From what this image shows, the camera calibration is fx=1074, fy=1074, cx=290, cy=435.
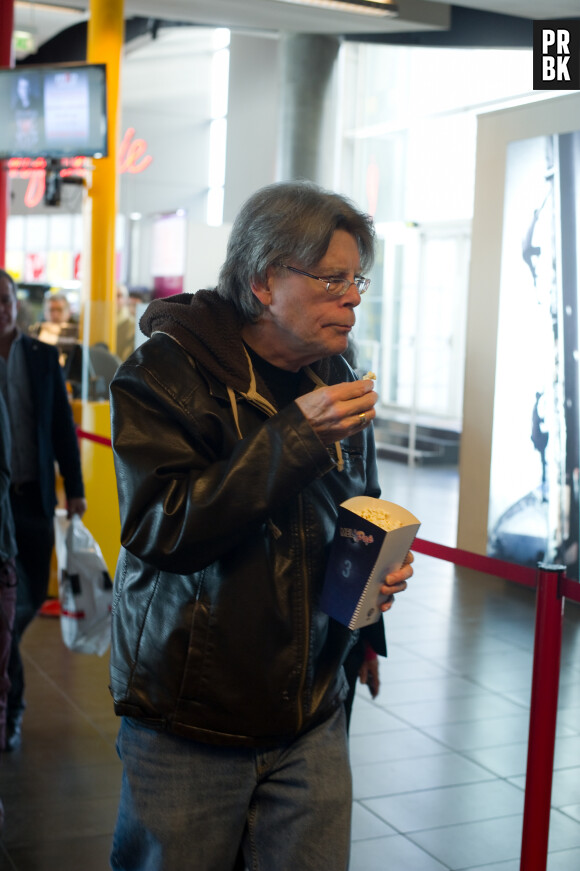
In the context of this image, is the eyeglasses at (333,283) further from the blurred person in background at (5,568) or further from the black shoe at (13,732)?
the black shoe at (13,732)

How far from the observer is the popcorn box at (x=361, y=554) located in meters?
1.70

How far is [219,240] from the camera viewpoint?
40.1ft

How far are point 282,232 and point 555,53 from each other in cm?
155

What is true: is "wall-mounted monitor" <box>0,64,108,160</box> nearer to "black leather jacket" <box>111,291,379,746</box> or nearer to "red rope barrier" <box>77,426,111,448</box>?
"red rope barrier" <box>77,426,111,448</box>

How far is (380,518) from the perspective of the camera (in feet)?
5.63

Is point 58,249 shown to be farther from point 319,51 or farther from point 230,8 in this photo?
point 230,8

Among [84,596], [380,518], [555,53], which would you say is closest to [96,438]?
[84,596]

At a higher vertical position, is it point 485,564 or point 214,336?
point 214,336

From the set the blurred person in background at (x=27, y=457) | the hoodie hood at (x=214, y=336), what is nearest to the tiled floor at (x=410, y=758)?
the blurred person in background at (x=27, y=457)

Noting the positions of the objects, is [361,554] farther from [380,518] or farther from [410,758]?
[410,758]

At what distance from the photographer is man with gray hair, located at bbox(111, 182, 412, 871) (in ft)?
5.35

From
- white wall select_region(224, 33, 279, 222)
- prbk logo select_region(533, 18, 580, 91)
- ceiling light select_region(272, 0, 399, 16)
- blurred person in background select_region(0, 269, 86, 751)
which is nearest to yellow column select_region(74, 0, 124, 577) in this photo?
ceiling light select_region(272, 0, 399, 16)

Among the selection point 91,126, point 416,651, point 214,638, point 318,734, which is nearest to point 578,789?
point 416,651

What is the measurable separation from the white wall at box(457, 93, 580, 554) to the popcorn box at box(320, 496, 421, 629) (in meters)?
5.02
